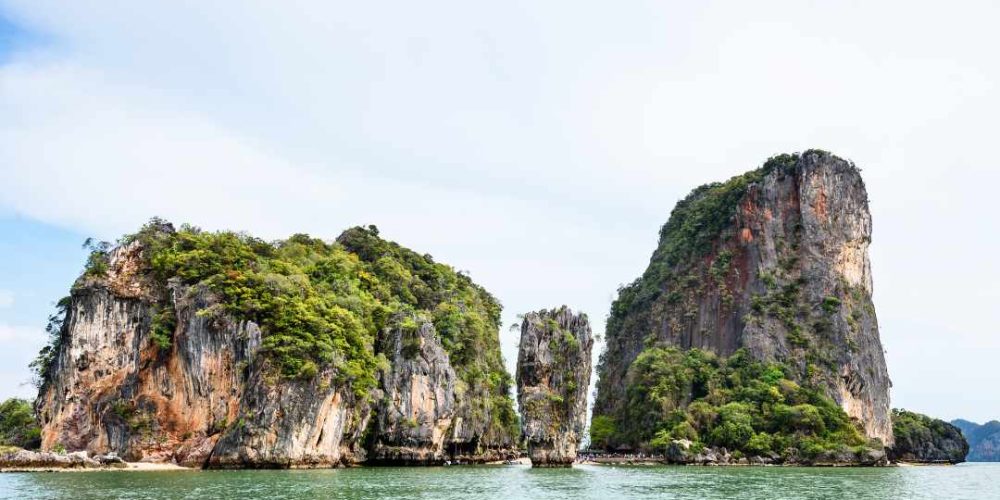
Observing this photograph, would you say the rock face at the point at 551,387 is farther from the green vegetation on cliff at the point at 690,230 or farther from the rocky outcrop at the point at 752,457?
the green vegetation on cliff at the point at 690,230

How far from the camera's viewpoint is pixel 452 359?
70750mm

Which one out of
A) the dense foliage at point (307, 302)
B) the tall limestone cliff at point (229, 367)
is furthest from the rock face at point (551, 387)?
the dense foliage at point (307, 302)

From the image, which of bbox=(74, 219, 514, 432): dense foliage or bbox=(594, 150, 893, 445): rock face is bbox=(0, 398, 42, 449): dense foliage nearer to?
bbox=(74, 219, 514, 432): dense foliage

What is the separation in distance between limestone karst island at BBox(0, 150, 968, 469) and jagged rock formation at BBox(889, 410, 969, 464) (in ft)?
0.93

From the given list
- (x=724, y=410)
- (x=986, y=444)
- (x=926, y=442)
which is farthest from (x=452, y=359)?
(x=986, y=444)

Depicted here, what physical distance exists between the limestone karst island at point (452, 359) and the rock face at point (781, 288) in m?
0.25

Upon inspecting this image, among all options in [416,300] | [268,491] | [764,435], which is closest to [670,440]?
[764,435]

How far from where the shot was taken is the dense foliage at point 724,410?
77938 mm

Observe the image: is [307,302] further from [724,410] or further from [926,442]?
[926,442]

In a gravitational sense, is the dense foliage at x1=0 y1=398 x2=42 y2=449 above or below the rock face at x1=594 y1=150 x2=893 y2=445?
below

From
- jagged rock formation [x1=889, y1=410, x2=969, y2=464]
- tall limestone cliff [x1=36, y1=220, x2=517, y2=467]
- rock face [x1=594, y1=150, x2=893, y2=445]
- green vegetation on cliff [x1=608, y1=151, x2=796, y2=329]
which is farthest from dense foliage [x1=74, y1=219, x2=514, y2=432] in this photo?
jagged rock formation [x1=889, y1=410, x2=969, y2=464]

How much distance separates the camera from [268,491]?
32.9 meters

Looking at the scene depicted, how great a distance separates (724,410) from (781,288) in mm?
23334

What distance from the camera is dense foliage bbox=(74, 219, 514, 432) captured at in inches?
2084
